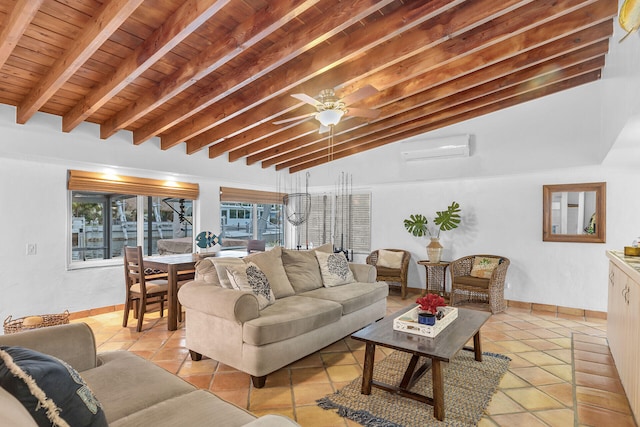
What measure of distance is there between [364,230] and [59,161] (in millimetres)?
4872

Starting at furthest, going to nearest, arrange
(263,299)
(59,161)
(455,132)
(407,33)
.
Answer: (455,132), (59,161), (263,299), (407,33)

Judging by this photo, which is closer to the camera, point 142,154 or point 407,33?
point 407,33

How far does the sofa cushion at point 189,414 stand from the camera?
4.51 feet

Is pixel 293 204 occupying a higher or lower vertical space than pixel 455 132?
lower

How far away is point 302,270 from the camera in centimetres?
400

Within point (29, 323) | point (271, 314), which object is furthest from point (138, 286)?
point (271, 314)

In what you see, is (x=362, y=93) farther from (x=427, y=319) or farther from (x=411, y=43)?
(x=427, y=319)

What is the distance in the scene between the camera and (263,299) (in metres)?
3.11

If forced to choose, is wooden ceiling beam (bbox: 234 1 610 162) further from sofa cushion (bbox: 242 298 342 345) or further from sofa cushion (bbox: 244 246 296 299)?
sofa cushion (bbox: 242 298 342 345)

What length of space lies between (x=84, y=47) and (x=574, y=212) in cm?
574

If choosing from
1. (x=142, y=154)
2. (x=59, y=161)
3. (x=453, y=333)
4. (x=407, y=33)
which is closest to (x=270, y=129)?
(x=142, y=154)

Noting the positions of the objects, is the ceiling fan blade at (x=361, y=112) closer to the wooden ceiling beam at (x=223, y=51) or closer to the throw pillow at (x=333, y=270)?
the wooden ceiling beam at (x=223, y=51)

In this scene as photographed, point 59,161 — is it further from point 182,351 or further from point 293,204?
point 293,204

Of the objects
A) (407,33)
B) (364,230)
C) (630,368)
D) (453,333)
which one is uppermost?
(407,33)
